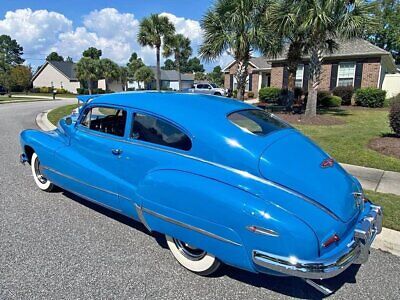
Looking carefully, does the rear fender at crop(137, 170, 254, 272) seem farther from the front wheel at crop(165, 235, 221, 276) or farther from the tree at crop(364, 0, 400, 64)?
the tree at crop(364, 0, 400, 64)

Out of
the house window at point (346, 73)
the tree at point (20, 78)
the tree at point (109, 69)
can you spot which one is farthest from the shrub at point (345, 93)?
the tree at point (20, 78)

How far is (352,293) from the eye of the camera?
2.62m

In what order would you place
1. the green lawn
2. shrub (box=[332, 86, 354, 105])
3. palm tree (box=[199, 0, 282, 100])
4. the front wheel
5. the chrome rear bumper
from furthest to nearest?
shrub (box=[332, 86, 354, 105]) → palm tree (box=[199, 0, 282, 100]) → the green lawn → the front wheel → the chrome rear bumper

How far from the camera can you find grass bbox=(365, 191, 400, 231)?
143 inches

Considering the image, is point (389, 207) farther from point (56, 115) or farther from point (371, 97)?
point (371, 97)

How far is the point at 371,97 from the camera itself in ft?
62.2

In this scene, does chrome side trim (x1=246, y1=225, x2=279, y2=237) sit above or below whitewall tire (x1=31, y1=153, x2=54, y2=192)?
above

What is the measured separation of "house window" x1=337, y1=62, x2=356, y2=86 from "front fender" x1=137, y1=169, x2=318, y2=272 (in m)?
22.1

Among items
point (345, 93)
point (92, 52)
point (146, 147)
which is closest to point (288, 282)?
point (146, 147)

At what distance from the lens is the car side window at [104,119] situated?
3.55 metres

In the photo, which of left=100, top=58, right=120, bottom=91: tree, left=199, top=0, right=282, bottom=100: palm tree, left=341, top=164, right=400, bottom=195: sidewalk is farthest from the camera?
left=100, top=58, right=120, bottom=91: tree

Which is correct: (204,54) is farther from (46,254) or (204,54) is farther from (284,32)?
(46,254)

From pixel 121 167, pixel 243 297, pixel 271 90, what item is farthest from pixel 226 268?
pixel 271 90

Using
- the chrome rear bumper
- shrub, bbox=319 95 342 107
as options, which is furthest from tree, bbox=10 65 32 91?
the chrome rear bumper
